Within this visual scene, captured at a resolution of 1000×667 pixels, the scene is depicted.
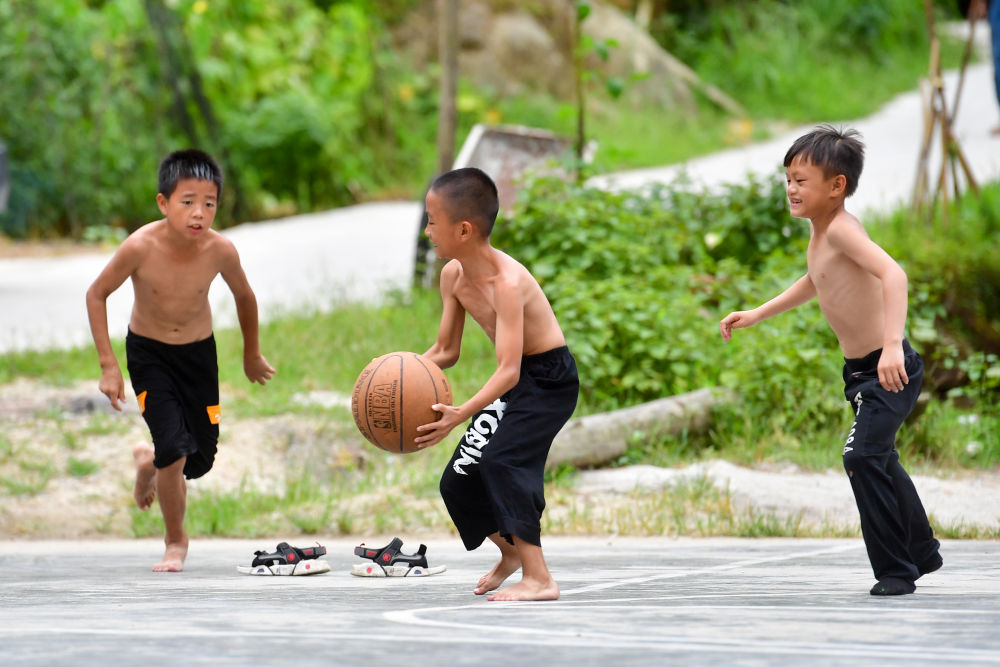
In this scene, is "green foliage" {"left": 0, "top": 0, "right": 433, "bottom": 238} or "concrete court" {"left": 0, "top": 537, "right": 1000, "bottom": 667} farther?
"green foliage" {"left": 0, "top": 0, "right": 433, "bottom": 238}

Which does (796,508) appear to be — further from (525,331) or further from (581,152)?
(581,152)

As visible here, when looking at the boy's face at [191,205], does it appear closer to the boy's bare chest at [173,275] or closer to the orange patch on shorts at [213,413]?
the boy's bare chest at [173,275]

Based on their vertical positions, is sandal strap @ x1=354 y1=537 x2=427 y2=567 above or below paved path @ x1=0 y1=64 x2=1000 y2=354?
below

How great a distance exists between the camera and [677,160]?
671 inches

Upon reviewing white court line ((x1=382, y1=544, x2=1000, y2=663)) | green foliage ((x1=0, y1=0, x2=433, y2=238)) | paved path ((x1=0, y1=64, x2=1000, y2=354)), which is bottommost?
white court line ((x1=382, y1=544, x2=1000, y2=663))

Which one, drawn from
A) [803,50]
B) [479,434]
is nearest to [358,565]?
[479,434]

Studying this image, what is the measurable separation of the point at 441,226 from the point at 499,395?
1.92 ft

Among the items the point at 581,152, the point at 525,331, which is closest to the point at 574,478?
the point at 525,331

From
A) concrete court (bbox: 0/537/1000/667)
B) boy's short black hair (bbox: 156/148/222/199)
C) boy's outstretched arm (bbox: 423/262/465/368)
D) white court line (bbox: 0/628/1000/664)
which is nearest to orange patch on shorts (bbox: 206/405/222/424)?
concrete court (bbox: 0/537/1000/667)

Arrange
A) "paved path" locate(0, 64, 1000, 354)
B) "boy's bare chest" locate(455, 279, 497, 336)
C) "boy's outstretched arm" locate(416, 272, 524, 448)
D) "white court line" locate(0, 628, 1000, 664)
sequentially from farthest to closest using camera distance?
"paved path" locate(0, 64, 1000, 354)
"boy's bare chest" locate(455, 279, 497, 336)
"boy's outstretched arm" locate(416, 272, 524, 448)
"white court line" locate(0, 628, 1000, 664)

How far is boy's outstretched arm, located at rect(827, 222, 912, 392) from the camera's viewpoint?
12.5ft

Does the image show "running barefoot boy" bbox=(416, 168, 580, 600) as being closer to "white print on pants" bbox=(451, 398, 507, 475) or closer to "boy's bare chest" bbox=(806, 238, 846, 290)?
"white print on pants" bbox=(451, 398, 507, 475)

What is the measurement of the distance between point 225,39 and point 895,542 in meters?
14.4

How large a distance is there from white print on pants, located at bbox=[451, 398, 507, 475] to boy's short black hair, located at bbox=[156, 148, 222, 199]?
5.23 ft
